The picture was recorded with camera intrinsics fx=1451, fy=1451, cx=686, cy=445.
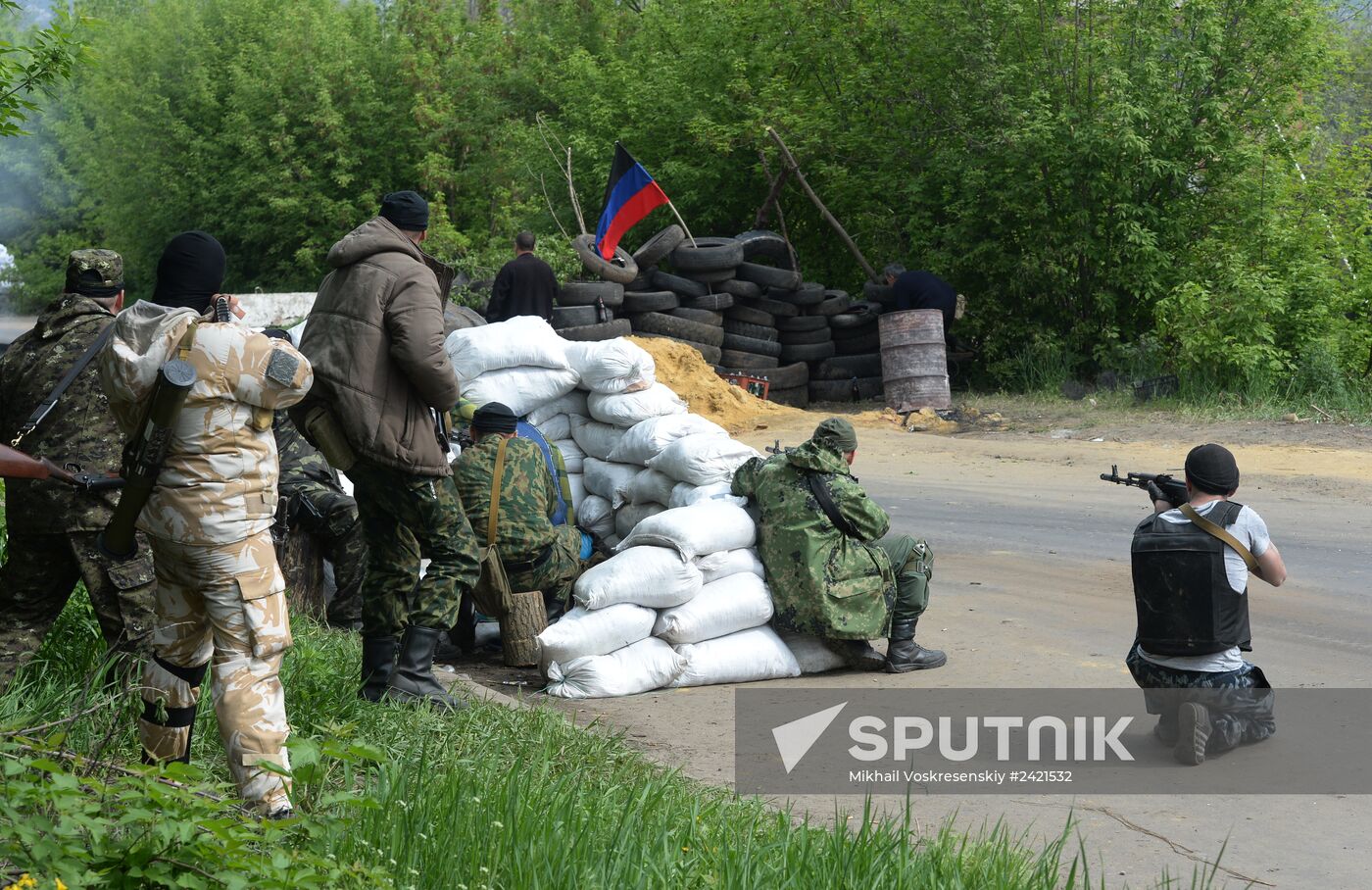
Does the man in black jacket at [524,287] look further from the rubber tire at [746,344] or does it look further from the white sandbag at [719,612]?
the white sandbag at [719,612]

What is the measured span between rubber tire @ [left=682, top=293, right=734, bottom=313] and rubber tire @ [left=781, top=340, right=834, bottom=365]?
3.89 ft

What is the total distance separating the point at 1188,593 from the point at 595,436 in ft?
14.2

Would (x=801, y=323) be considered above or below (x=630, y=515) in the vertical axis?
above

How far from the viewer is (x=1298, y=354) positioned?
15.8 meters

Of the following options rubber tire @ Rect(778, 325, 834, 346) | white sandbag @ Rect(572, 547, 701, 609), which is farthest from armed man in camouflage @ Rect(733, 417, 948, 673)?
rubber tire @ Rect(778, 325, 834, 346)

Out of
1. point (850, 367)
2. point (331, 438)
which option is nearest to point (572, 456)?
point (331, 438)

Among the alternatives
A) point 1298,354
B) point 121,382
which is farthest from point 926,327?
point 121,382

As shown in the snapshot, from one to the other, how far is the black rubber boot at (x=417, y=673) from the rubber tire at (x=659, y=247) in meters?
11.7

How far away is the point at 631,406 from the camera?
339 inches

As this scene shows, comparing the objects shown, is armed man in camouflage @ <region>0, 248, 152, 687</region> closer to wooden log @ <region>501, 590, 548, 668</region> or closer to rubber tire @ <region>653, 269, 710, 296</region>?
wooden log @ <region>501, 590, 548, 668</region>

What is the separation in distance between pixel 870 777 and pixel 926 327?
11787 millimetres

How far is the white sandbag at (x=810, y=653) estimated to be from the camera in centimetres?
694

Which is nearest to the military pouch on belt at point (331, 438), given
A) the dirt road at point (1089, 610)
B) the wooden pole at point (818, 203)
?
the dirt road at point (1089, 610)

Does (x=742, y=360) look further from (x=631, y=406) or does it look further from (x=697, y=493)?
(x=697, y=493)
